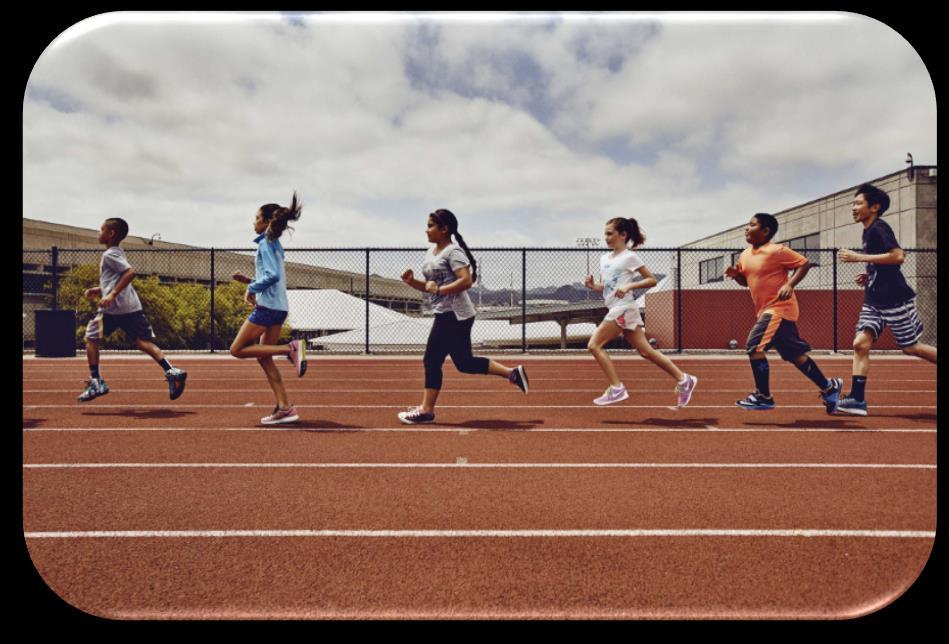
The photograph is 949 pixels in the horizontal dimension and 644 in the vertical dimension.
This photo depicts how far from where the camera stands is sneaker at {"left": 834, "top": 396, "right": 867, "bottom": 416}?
234 inches

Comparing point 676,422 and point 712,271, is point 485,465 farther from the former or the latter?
point 712,271

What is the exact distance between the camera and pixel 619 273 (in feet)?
20.1

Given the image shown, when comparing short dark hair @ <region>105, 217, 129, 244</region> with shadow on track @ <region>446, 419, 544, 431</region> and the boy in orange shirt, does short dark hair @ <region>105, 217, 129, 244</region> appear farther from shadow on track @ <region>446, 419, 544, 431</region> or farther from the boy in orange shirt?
the boy in orange shirt

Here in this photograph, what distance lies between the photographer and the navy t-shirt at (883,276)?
16.3 ft

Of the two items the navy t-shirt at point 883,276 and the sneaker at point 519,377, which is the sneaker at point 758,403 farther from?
the sneaker at point 519,377

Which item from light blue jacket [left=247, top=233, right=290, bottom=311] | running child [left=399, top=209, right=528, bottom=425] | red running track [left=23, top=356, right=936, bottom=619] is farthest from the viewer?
running child [left=399, top=209, right=528, bottom=425]

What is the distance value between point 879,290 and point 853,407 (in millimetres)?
1294

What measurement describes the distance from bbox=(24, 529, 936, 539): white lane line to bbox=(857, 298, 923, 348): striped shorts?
285 centimetres

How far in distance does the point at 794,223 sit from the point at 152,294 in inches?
852

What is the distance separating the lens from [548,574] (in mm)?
2475

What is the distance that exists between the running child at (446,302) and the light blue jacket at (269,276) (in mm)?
1133

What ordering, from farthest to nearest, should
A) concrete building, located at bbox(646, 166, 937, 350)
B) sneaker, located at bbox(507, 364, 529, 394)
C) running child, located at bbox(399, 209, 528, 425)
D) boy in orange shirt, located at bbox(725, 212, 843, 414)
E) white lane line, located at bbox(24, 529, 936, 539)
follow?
concrete building, located at bbox(646, 166, 937, 350), sneaker, located at bbox(507, 364, 529, 394), boy in orange shirt, located at bbox(725, 212, 843, 414), running child, located at bbox(399, 209, 528, 425), white lane line, located at bbox(24, 529, 936, 539)

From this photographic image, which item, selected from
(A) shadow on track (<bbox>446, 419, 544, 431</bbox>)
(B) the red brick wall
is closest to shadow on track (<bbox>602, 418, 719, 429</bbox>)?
(A) shadow on track (<bbox>446, 419, 544, 431</bbox>)

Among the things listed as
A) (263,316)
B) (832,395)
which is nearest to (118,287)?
(263,316)
